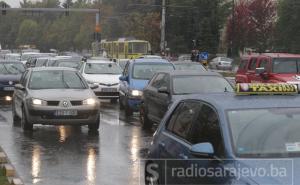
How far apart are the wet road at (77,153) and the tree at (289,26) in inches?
1883

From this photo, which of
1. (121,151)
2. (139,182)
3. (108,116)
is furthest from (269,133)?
(108,116)

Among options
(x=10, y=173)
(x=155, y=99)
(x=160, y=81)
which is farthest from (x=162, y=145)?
(x=160, y=81)

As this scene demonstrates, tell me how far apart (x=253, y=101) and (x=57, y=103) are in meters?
8.58

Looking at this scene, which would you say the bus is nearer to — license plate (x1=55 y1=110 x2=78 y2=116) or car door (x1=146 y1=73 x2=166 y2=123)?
car door (x1=146 y1=73 x2=166 y2=123)

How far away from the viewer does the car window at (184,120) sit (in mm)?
6473

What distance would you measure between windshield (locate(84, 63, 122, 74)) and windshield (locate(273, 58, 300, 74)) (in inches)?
272

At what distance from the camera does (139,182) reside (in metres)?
9.04

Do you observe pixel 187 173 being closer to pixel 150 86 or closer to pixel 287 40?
pixel 150 86

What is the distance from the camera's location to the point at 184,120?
21.9 feet

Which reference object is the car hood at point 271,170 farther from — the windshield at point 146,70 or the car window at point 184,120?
the windshield at point 146,70

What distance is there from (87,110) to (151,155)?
7140 millimetres

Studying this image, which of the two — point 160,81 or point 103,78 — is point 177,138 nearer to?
point 160,81

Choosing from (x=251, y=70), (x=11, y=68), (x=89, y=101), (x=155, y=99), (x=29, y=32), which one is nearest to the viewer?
(x=89, y=101)

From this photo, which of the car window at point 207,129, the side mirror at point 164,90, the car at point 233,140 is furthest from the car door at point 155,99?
the car window at point 207,129
